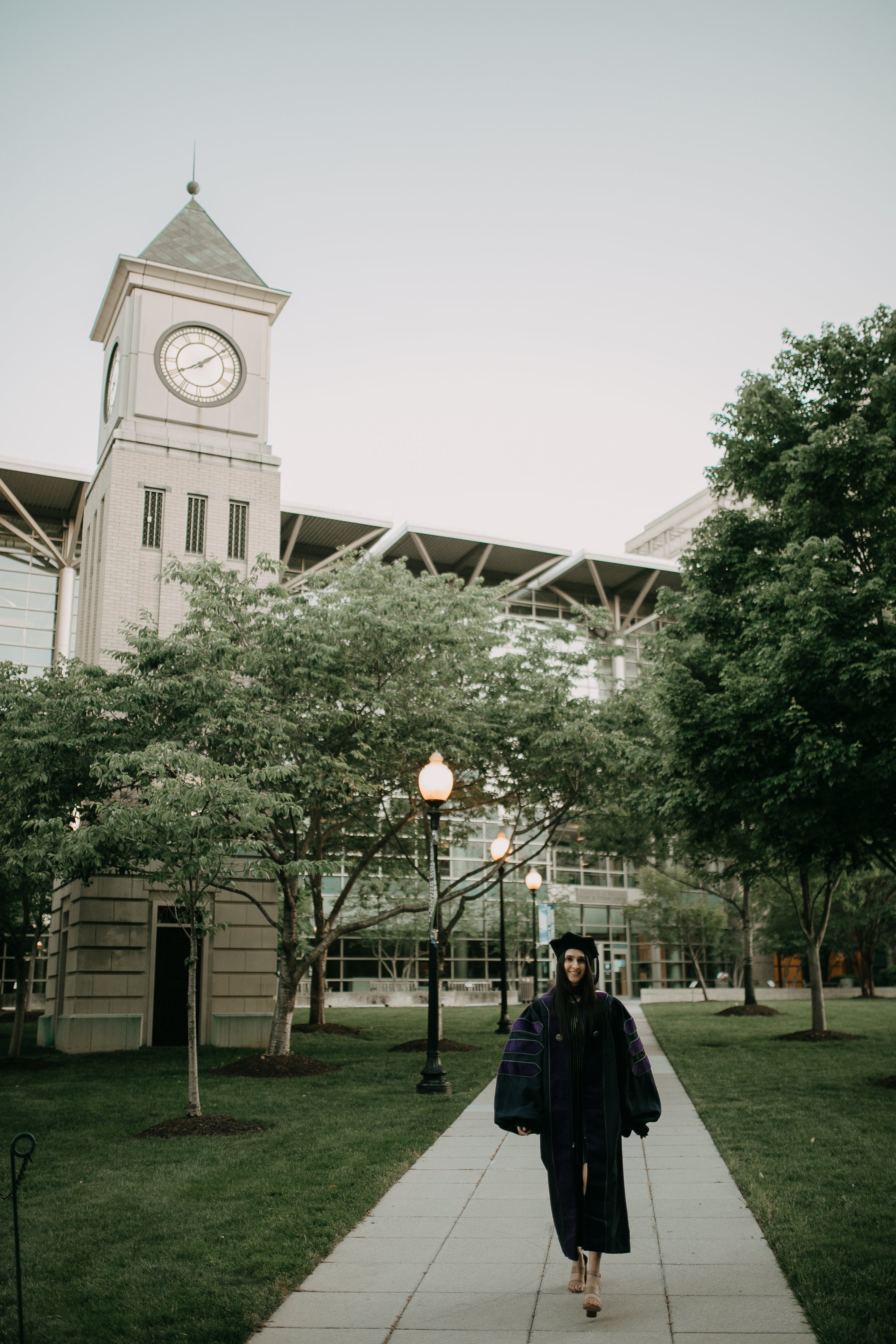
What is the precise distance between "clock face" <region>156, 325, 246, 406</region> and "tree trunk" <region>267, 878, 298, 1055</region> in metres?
15.6

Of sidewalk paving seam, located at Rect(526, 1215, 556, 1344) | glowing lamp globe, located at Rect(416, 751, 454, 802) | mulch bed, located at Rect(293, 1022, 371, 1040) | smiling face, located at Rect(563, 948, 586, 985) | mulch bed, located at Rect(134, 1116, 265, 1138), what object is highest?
glowing lamp globe, located at Rect(416, 751, 454, 802)

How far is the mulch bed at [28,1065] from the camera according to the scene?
20.5 meters

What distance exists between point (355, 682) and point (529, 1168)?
10620 mm

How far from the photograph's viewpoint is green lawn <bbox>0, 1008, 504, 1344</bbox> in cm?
610

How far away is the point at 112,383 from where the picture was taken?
3159 centimetres

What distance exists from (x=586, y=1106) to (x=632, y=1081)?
30 centimetres

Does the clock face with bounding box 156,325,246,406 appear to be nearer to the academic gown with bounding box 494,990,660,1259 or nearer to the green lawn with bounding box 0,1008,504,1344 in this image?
the green lawn with bounding box 0,1008,504,1344

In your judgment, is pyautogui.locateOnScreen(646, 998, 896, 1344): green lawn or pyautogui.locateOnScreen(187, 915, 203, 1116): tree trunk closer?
pyautogui.locateOnScreen(646, 998, 896, 1344): green lawn

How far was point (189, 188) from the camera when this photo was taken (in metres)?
34.1

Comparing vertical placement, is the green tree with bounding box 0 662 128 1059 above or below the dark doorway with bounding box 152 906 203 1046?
above

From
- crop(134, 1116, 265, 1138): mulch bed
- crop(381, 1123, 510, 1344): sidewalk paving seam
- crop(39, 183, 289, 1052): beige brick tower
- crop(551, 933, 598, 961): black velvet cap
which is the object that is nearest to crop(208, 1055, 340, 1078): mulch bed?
crop(134, 1116, 265, 1138): mulch bed

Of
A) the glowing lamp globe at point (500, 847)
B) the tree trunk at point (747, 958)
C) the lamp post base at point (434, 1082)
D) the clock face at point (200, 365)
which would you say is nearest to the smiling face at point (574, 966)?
the lamp post base at point (434, 1082)

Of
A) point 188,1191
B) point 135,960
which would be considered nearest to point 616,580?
point 135,960

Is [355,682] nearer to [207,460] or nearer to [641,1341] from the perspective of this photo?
[207,460]
